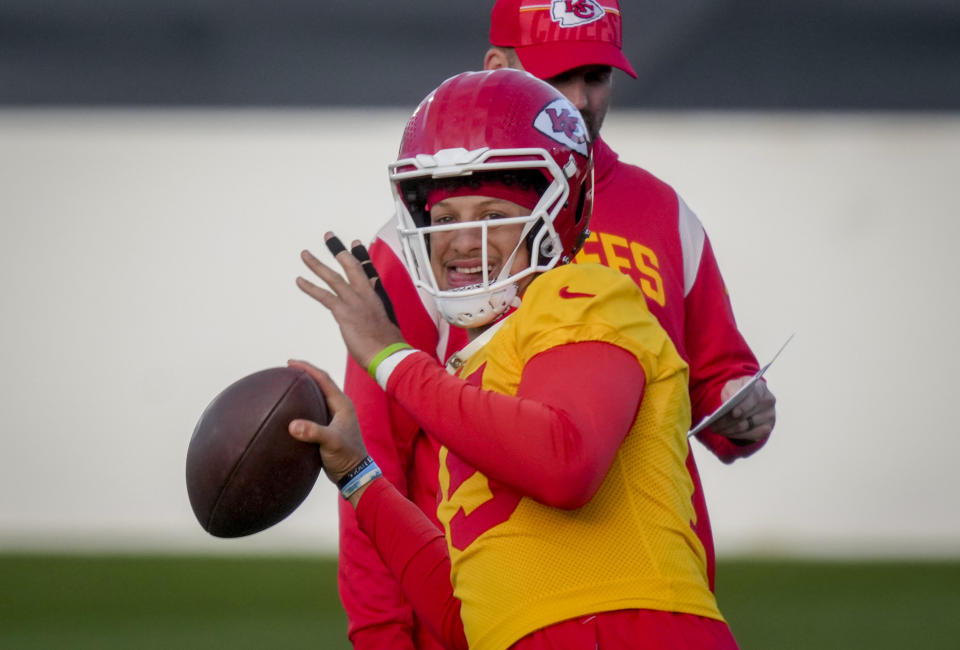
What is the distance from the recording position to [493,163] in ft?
6.00

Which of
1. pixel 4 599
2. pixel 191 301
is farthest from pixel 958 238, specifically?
pixel 4 599

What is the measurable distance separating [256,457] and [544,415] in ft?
1.76

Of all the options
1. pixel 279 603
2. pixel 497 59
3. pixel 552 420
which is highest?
pixel 497 59

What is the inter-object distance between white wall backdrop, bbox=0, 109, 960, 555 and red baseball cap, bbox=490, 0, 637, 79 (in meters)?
3.42

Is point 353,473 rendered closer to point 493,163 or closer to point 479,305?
point 479,305

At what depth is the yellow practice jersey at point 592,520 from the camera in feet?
5.26

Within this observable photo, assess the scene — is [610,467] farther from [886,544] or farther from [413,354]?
[886,544]

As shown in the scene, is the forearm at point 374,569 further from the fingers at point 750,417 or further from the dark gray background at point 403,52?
the dark gray background at point 403,52

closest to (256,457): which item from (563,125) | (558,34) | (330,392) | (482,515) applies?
(330,392)

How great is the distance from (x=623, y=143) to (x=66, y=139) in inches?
103

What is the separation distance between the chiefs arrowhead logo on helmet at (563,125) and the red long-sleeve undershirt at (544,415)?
0.40 metres

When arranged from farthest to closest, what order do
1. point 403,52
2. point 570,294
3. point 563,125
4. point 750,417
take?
point 403,52, point 750,417, point 563,125, point 570,294

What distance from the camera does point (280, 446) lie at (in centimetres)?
189

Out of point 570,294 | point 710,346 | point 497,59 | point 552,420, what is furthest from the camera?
point 497,59
